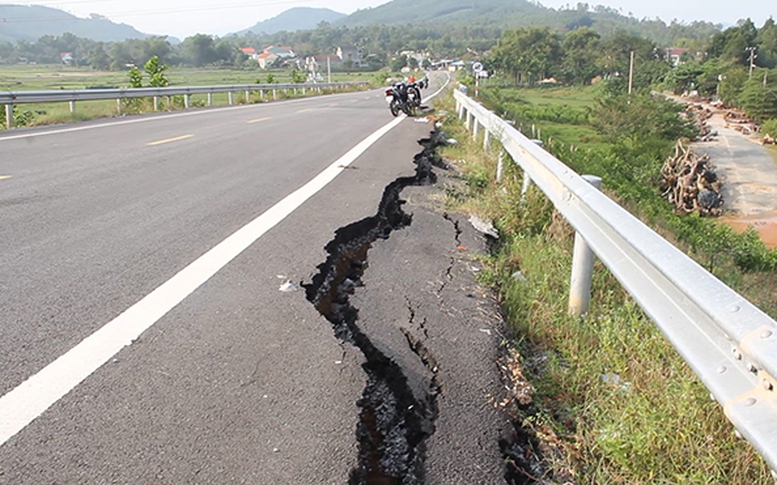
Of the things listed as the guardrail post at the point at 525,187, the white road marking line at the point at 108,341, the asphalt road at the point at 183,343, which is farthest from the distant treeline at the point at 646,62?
the white road marking line at the point at 108,341

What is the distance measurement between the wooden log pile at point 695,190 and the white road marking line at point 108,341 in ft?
94.3

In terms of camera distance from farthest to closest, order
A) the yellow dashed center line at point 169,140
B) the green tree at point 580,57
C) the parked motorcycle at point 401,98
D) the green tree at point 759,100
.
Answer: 1. the green tree at point 580,57
2. the green tree at point 759,100
3. the parked motorcycle at point 401,98
4. the yellow dashed center line at point 169,140

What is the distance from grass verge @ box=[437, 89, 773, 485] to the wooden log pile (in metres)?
27.9

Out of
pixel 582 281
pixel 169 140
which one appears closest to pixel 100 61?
pixel 169 140

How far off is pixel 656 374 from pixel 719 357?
3.33 ft

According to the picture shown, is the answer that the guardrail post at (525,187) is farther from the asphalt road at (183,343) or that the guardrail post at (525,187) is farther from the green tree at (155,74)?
the green tree at (155,74)

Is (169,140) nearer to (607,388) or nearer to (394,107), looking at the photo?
(394,107)

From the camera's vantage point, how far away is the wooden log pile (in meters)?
30.8

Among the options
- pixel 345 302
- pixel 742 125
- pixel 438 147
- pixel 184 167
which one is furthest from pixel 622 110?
pixel 345 302

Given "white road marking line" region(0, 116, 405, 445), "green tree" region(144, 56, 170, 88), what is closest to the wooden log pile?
"green tree" region(144, 56, 170, 88)

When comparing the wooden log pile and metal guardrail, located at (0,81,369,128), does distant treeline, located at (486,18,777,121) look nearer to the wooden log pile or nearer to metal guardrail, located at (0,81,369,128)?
the wooden log pile

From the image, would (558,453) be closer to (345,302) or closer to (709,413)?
(709,413)

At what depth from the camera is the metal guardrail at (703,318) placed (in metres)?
1.74

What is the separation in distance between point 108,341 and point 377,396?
4.31ft
